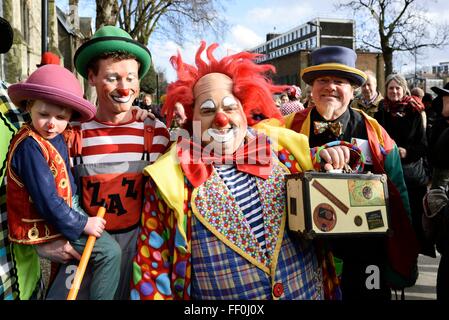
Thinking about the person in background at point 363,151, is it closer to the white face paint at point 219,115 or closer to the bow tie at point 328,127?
the bow tie at point 328,127

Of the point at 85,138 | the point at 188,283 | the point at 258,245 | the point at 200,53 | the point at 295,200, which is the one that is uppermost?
the point at 200,53

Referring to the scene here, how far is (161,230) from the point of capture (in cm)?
191

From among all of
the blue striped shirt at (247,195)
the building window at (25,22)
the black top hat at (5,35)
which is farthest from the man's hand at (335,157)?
the building window at (25,22)

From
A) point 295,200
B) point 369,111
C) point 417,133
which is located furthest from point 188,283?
point 369,111

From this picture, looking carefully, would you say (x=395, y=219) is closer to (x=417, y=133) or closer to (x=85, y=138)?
(x=85, y=138)

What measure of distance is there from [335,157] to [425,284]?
115 inches

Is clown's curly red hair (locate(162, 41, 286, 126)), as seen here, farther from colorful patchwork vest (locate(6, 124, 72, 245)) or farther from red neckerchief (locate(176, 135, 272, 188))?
colorful patchwork vest (locate(6, 124, 72, 245))

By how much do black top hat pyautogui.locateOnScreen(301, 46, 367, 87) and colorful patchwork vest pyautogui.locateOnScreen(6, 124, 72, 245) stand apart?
4.84ft

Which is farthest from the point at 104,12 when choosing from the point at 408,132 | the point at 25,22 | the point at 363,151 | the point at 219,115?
the point at 219,115

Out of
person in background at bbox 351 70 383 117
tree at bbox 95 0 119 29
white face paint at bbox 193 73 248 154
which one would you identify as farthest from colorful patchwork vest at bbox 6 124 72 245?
tree at bbox 95 0 119 29

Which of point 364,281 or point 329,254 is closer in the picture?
point 329,254

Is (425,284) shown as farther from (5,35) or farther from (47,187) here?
(5,35)

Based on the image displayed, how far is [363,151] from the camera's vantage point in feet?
8.21

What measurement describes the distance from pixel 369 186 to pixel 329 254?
49 cm
